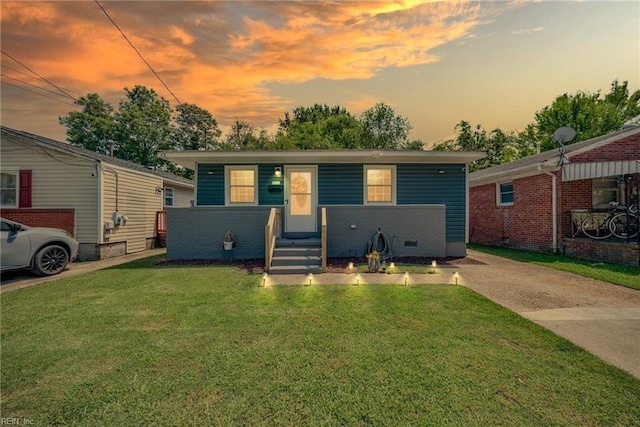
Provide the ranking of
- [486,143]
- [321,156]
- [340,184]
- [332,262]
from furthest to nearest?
1. [486,143]
2. [340,184]
3. [321,156]
4. [332,262]

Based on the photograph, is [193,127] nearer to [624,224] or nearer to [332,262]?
[332,262]

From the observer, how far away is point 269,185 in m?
9.87

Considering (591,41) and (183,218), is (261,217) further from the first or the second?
(591,41)

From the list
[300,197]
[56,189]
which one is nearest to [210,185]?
[300,197]

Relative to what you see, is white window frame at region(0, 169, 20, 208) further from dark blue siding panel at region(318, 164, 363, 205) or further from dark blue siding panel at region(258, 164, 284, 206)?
dark blue siding panel at region(318, 164, 363, 205)

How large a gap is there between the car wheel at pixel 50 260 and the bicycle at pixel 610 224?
16.5 meters

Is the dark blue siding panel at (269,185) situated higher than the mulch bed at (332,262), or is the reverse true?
the dark blue siding panel at (269,185)

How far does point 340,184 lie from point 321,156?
1.28 metres

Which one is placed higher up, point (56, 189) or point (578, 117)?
point (578, 117)

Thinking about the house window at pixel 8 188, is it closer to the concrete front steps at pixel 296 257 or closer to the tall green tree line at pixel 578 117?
the concrete front steps at pixel 296 257

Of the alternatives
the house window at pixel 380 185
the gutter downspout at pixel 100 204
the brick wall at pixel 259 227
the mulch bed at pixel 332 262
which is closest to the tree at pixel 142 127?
the gutter downspout at pixel 100 204

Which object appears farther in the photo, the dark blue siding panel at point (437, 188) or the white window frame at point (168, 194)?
the white window frame at point (168, 194)

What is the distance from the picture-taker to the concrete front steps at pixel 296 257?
7.12 m

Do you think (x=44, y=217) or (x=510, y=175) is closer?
(x=44, y=217)
